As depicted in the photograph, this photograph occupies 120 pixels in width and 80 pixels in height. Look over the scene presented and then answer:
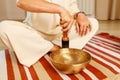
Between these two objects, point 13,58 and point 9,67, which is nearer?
point 9,67

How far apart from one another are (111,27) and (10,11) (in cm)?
120

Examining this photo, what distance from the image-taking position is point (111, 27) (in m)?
2.23

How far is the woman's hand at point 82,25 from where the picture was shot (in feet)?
4.15

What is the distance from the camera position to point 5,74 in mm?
1087

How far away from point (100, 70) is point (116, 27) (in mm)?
1203

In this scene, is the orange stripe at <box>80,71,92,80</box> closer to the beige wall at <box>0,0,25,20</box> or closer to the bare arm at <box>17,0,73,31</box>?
the bare arm at <box>17,0,73,31</box>

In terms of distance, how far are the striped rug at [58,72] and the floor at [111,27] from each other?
59 cm

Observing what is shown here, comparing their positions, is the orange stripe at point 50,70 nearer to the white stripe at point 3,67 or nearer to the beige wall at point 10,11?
the white stripe at point 3,67

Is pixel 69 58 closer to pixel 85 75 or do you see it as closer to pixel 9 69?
pixel 85 75

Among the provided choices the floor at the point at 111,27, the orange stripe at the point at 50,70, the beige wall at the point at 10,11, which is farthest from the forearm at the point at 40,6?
the beige wall at the point at 10,11

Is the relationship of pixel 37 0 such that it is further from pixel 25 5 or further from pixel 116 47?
pixel 116 47

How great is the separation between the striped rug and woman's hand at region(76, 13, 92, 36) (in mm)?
163

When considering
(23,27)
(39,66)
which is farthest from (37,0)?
(39,66)

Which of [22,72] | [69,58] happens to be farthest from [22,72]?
[69,58]
